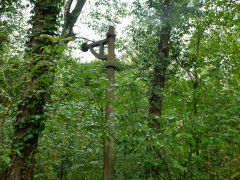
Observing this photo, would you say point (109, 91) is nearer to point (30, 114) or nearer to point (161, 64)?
point (30, 114)

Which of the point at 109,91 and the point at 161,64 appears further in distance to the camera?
the point at 161,64

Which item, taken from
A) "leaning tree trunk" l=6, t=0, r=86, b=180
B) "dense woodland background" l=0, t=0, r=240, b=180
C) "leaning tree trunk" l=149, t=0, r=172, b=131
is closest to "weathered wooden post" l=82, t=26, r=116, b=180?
"dense woodland background" l=0, t=0, r=240, b=180

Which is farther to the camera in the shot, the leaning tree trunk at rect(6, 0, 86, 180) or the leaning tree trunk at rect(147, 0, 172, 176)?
the leaning tree trunk at rect(147, 0, 172, 176)

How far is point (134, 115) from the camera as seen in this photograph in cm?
355

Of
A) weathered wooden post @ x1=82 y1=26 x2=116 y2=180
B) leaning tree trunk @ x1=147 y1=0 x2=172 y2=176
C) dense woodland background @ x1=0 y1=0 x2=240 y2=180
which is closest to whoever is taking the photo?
dense woodland background @ x1=0 y1=0 x2=240 y2=180

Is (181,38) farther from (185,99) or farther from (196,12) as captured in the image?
(185,99)

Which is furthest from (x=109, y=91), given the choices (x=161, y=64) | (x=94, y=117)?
(x=161, y=64)

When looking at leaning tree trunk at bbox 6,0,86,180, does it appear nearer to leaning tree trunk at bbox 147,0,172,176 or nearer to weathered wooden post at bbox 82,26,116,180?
weathered wooden post at bbox 82,26,116,180

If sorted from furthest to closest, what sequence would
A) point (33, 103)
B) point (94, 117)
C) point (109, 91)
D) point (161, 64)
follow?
point (161, 64) < point (109, 91) < point (94, 117) < point (33, 103)

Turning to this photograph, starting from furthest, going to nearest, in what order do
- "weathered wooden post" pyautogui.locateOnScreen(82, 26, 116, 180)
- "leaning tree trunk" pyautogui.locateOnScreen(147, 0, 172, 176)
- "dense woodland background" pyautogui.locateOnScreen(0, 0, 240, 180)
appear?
1. "leaning tree trunk" pyautogui.locateOnScreen(147, 0, 172, 176)
2. "weathered wooden post" pyautogui.locateOnScreen(82, 26, 116, 180)
3. "dense woodland background" pyautogui.locateOnScreen(0, 0, 240, 180)

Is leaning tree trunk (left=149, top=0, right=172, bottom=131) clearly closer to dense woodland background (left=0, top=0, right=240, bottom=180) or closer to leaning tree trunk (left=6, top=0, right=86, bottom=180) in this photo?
dense woodland background (left=0, top=0, right=240, bottom=180)

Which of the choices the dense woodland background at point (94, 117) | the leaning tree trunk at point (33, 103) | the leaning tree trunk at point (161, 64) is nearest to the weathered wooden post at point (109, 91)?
the dense woodland background at point (94, 117)

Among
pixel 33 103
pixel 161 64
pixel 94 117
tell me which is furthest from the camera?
pixel 161 64

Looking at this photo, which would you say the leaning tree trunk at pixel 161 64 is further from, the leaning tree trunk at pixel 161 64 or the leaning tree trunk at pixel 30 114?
the leaning tree trunk at pixel 30 114
